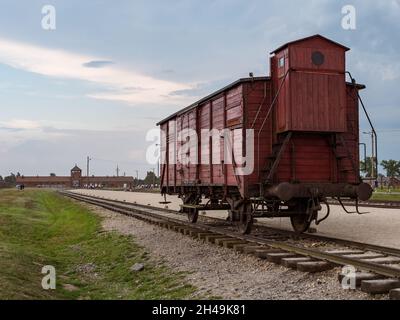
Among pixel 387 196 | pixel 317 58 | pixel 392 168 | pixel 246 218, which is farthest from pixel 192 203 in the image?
pixel 392 168

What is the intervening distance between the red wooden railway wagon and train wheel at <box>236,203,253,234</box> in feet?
0.09

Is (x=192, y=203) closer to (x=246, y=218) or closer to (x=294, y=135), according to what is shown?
(x=246, y=218)

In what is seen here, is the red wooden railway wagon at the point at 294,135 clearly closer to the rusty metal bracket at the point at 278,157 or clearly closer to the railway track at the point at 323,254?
the rusty metal bracket at the point at 278,157

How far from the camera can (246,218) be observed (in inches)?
520

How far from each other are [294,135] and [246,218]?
2.61 meters

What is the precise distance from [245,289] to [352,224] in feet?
36.9

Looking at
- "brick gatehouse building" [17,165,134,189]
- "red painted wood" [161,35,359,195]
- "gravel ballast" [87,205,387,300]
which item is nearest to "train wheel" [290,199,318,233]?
"red painted wood" [161,35,359,195]

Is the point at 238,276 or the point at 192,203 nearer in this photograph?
the point at 238,276

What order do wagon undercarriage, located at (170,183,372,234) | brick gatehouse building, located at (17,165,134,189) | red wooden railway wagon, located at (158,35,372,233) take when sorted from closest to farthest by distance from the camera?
wagon undercarriage, located at (170,183,372,234) → red wooden railway wagon, located at (158,35,372,233) → brick gatehouse building, located at (17,165,134,189)

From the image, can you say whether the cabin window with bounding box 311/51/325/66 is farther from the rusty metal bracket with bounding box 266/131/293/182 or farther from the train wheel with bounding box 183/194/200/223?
the train wheel with bounding box 183/194/200/223

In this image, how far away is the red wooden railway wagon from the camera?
12133 mm

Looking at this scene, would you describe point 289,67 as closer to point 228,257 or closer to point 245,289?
point 228,257

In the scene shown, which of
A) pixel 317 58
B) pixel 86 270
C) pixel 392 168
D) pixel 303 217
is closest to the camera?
pixel 86 270

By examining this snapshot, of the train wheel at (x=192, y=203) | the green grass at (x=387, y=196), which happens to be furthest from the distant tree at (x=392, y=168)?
the train wheel at (x=192, y=203)
